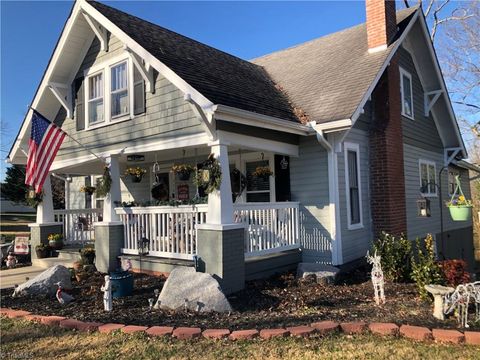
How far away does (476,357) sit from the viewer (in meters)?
4.05

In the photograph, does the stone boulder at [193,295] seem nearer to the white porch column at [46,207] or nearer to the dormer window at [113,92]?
the dormer window at [113,92]

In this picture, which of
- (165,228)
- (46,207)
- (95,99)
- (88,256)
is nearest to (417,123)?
(165,228)

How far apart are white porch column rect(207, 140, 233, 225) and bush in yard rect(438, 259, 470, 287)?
3.81m

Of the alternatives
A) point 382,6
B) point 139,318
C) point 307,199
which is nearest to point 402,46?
point 382,6

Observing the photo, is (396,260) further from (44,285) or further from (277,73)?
(277,73)

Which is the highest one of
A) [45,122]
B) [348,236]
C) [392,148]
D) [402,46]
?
[402,46]

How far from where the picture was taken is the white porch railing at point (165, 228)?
25.4ft

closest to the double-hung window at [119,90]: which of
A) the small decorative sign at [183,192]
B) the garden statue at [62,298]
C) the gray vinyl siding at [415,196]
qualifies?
the small decorative sign at [183,192]

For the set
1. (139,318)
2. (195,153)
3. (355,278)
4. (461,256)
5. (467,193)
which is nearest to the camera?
(139,318)

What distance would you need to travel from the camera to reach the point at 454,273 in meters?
6.77

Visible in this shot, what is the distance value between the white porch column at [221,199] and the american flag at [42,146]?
13.2 feet

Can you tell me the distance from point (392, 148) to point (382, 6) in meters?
3.60

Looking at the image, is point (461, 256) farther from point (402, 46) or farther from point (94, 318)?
point (94, 318)

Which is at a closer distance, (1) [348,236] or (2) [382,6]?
(1) [348,236]
